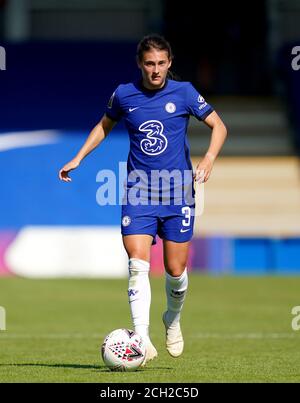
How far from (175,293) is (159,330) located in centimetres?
347

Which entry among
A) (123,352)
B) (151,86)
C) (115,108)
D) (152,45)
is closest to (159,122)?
(151,86)

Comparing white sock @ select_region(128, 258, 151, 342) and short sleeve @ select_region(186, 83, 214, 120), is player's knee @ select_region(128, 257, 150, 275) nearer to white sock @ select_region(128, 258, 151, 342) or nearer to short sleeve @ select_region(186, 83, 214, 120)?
white sock @ select_region(128, 258, 151, 342)

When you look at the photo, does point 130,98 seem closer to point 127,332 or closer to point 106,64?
point 127,332

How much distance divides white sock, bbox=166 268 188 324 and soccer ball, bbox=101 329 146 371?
811mm

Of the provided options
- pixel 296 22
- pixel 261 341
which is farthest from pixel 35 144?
pixel 261 341

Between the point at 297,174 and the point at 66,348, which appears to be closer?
the point at 66,348

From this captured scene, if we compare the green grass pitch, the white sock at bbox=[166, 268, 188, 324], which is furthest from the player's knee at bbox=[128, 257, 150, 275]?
the green grass pitch

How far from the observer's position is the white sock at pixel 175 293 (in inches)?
349

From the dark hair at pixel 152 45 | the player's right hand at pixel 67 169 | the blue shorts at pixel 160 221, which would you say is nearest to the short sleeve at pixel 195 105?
the dark hair at pixel 152 45

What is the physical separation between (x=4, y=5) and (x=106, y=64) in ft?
15.0

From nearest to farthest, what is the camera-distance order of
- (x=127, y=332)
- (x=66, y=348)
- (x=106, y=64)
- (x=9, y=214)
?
(x=127, y=332) → (x=66, y=348) → (x=9, y=214) → (x=106, y=64)

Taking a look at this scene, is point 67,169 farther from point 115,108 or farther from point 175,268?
point 175,268

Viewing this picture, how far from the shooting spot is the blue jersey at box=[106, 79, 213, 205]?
28.0ft

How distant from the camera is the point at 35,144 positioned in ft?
71.2
